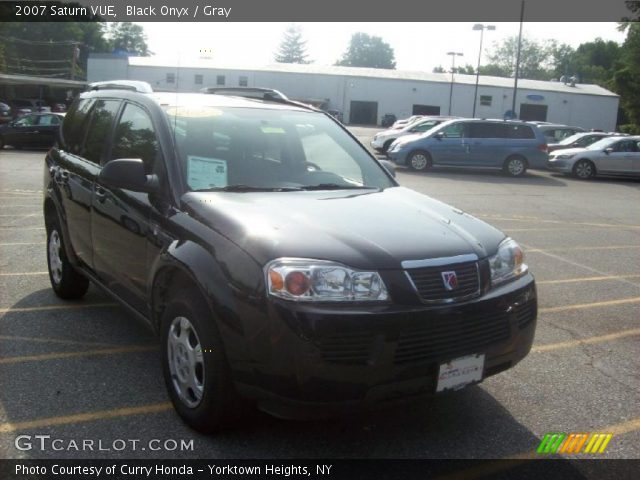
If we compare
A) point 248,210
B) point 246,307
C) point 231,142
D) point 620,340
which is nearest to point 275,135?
point 231,142

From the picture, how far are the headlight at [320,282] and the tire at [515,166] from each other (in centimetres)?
1974

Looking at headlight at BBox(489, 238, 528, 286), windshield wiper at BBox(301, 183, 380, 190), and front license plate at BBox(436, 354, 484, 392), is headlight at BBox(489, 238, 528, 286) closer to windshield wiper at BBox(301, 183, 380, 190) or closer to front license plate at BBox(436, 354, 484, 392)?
front license plate at BBox(436, 354, 484, 392)

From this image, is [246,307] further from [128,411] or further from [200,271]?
[128,411]

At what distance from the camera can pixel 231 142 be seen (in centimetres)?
421

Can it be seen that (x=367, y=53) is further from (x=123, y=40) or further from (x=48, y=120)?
(x=48, y=120)

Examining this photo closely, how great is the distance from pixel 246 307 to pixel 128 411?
1.20 metres

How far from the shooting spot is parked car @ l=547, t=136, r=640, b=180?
21797 millimetres

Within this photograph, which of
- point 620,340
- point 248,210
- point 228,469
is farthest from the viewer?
point 620,340

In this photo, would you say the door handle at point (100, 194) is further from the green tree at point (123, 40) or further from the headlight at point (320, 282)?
the green tree at point (123, 40)

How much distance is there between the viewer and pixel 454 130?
21.6m

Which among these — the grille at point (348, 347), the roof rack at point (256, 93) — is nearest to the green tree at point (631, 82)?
the roof rack at point (256, 93)

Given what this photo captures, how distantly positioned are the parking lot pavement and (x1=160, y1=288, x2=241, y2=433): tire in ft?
0.48

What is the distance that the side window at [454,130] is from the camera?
2152 cm

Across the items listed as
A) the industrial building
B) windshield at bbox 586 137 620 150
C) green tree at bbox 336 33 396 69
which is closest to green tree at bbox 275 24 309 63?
green tree at bbox 336 33 396 69
